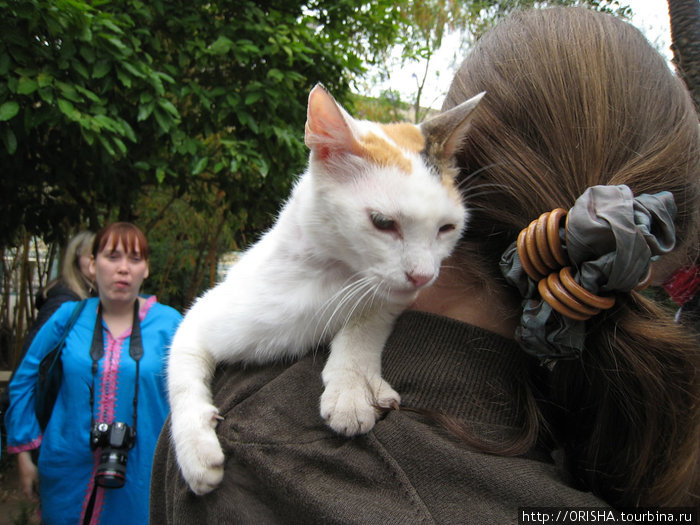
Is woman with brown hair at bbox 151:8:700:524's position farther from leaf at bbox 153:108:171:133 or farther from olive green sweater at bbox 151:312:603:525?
leaf at bbox 153:108:171:133

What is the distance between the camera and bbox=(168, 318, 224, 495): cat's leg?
3.22ft

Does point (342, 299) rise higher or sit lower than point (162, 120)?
lower

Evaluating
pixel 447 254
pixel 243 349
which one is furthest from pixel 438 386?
pixel 243 349

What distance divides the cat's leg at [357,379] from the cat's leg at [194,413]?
A: 279 mm

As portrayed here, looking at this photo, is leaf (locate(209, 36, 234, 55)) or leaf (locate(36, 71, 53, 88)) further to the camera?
leaf (locate(209, 36, 234, 55))

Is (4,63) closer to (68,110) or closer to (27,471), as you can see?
(68,110)

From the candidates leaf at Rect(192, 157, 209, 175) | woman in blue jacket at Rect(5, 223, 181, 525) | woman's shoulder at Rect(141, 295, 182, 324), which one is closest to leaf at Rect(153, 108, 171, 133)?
leaf at Rect(192, 157, 209, 175)

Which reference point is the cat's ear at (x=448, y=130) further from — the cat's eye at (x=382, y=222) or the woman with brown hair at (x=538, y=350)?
the cat's eye at (x=382, y=222)

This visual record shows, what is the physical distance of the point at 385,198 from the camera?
1141mm

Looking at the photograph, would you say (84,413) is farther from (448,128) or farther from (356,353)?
(448,128)

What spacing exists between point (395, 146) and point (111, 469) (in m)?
2.01

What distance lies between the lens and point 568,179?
34.5 inches

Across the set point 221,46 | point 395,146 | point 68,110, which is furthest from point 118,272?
point 395,146

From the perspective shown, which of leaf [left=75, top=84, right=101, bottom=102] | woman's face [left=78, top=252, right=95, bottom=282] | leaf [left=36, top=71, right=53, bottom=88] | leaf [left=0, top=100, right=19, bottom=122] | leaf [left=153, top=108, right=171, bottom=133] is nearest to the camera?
leaf [left=0, top=100, right=19, bottom=122]
